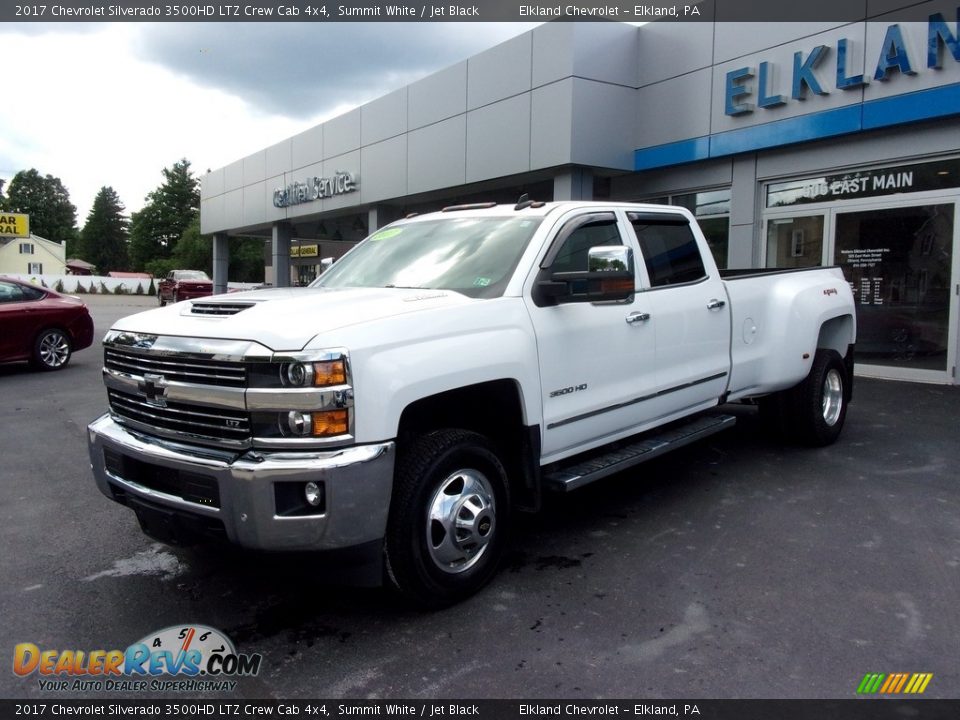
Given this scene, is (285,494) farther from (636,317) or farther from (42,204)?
(42,204)

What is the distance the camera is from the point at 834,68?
10.7 meters

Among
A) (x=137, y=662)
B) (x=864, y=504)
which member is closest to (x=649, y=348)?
(x=864, y=504)

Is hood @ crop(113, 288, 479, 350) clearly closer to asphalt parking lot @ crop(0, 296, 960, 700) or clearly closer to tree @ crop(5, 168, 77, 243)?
asphalt parking lot @ crop(0, 296, 960, 700)

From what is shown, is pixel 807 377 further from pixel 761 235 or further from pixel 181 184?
pixel 181 184

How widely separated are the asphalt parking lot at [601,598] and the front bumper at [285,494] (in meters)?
0.19

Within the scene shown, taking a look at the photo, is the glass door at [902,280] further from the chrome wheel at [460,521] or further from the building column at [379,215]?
the building column at [379,215]

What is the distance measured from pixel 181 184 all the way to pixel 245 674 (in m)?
109

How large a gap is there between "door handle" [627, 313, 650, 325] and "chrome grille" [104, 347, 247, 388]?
2432 millimetres

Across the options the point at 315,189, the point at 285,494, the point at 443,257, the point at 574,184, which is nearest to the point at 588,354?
the point at 443,257

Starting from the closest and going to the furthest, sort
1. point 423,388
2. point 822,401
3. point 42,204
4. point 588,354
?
point 423,388 → point 588,354 → point 822,401 → point 42,204

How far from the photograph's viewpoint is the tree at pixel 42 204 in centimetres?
11412

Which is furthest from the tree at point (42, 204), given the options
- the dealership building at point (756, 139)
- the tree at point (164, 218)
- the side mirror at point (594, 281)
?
the side mirror at point (594, 281)

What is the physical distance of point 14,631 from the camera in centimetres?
347

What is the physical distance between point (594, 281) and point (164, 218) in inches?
4163
